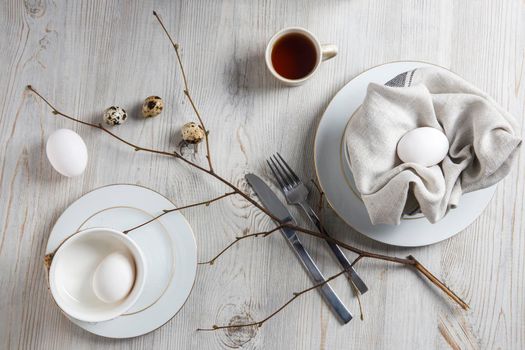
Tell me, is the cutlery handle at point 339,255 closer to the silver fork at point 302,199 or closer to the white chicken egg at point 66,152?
the silver fork at point 302,199

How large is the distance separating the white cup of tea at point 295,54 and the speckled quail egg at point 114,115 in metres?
0.27

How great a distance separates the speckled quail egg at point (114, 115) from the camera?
0.90 metres

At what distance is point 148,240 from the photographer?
0.88m

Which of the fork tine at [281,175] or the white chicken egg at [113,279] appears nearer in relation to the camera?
the white chicken egg at [113,279]

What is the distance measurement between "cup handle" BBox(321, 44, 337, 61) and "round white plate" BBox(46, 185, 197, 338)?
0.36 meters

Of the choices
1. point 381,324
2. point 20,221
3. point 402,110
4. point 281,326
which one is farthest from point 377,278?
point 20,221

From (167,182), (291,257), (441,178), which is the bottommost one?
(291,257)

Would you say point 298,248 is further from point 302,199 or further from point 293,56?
point 293,56

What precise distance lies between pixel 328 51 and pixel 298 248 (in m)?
0.34

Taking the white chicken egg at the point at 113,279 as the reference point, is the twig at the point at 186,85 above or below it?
above

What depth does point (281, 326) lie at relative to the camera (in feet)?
3.02

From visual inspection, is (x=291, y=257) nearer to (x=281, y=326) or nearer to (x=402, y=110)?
(x=281, y=326)

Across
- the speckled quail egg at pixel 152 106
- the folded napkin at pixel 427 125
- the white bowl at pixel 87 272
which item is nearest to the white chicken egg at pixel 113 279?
the white bowl at pixel 87 272

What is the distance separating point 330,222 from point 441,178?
0.25m
